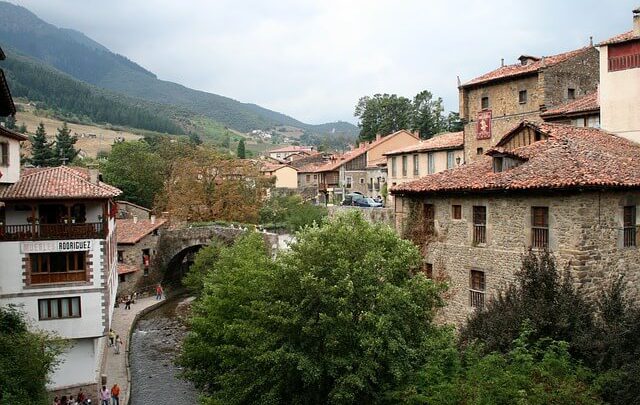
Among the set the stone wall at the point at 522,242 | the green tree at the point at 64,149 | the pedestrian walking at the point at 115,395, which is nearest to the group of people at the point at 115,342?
the pedestrian walking at the point at 115,395

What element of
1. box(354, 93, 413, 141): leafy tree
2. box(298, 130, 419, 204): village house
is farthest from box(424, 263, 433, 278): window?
box(354, 93, 413, 141): leafy tree

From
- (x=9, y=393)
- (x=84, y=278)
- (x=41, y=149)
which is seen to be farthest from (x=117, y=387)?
(x=41, y=149)

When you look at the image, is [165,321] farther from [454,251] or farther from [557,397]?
[557,397]

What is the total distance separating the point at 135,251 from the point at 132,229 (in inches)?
85.8

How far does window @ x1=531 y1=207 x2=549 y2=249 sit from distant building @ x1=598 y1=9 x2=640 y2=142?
554cm

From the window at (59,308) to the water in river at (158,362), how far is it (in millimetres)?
5281

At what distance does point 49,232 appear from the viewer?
28.1m

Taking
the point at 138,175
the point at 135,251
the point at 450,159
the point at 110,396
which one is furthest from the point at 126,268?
the point at 450,159

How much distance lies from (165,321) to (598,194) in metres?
36.2

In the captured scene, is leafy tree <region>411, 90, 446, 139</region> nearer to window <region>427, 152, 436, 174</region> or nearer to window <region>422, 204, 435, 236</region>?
window <region>427, 152, 436, 174</region>

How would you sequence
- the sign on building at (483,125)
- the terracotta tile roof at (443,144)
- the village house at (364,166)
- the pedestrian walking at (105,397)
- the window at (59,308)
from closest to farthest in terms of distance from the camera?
the window at (59,308), the pedestrian walking at (105,397), the sign on building at (483,125), the terracotta tile roof at (443,144), the village house at (364,166)

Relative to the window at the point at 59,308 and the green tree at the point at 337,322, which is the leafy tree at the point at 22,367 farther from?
the green tree at the point at 337,322

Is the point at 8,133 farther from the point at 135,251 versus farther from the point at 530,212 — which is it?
the point at 135,251

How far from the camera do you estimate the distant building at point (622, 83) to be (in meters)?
21.6
